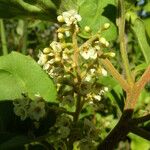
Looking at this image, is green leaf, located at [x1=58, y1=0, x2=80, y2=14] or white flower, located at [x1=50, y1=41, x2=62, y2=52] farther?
green leaf, located at [x1=58, y1=0, x2=80, y2=14]

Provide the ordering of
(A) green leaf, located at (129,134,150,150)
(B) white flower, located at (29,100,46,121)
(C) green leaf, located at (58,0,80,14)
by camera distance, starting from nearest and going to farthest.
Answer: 1. (B) white flower, located at (29,100,46,121)
2. (C) green leaf, located at (58,0,80,14)
3. (A) green leaf, located at (129,134,150,150)

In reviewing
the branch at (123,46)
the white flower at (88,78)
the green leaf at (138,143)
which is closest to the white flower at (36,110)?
the white flower at (88,78)

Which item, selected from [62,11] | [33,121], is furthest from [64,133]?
[62,11]

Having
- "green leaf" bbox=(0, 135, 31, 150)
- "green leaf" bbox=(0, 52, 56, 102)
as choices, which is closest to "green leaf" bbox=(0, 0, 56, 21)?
"green leaf" bbox=(0, 52, 56, 102)

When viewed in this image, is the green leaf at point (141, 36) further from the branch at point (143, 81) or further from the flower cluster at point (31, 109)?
the flower cluster at point (31, 109)

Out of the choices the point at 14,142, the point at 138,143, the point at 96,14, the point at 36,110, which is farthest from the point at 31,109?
the point at 138,143

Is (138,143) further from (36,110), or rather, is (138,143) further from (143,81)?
(36,110)

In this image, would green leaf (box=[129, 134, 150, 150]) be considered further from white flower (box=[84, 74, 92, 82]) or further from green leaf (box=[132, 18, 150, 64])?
white flower (box=[84, 74, 92, 82])

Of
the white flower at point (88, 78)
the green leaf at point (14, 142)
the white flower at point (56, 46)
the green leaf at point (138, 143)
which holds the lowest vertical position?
the green leaf at point (138, 143)
